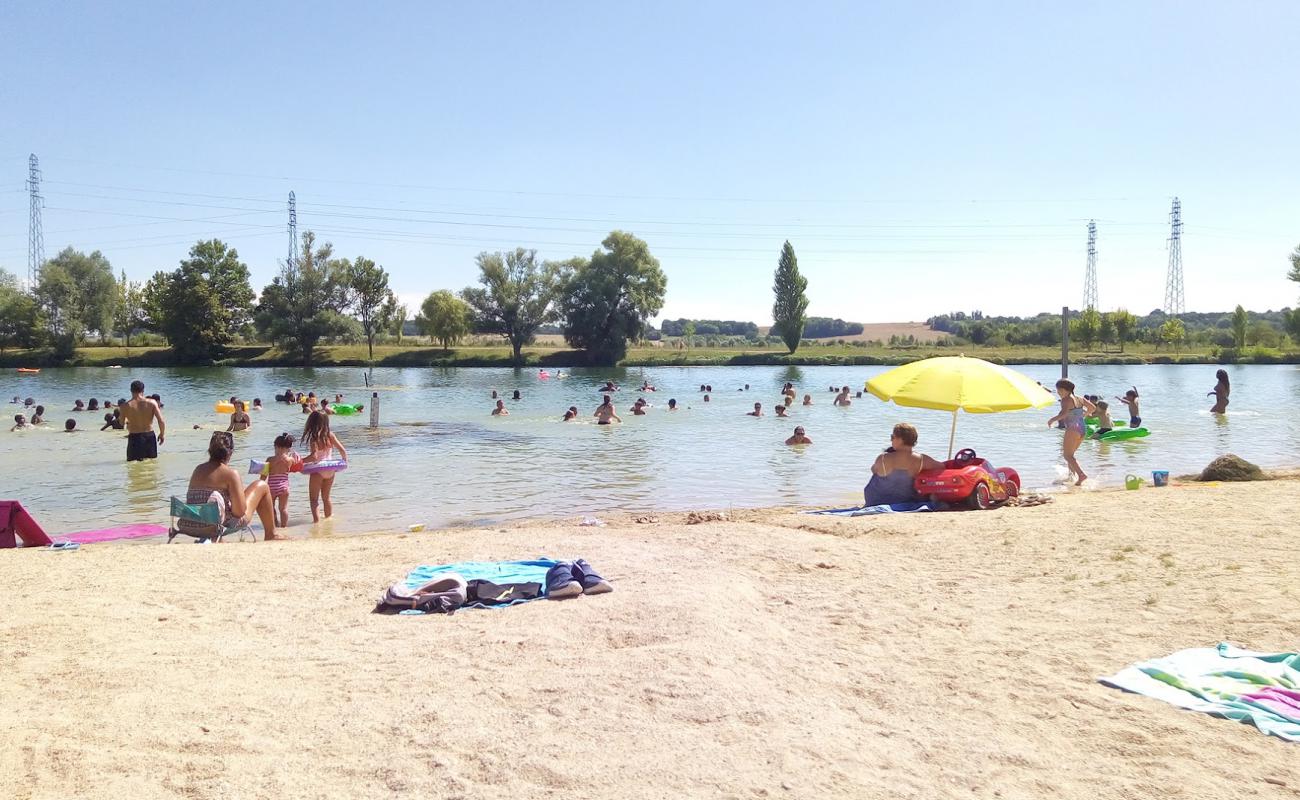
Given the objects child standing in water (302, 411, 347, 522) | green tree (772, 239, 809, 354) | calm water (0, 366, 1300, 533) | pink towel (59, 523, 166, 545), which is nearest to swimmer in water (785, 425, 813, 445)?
calm water (0, 366, 1300, 533)

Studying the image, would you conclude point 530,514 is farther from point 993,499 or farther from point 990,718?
point 990,718

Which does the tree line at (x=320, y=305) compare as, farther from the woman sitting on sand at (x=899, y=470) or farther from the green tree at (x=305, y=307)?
the woman sitting on sand at (x=899, y=470)

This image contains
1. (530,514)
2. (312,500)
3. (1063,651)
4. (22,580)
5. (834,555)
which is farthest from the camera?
(530,514)

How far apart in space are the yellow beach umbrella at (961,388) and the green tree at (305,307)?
216ft

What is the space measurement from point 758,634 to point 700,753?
64.9 inches

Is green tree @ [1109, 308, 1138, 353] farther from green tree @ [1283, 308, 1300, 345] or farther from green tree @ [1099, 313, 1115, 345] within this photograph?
green tree @ [1283, 308, 1300, 345]

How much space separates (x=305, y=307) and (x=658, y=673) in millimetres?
70732

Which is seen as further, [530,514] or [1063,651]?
[530,514]

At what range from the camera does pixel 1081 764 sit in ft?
12.5

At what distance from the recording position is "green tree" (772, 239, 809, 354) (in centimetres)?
7644

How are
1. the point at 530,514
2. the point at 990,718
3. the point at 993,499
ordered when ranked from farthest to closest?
1. the point at 530,514
2. the point at 993,499
3. the point at 990,718

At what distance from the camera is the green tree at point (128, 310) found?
7506cm

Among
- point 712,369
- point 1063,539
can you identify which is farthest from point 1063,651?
point 712,369

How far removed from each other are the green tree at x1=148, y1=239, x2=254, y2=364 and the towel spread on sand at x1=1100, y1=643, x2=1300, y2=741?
246 feet
